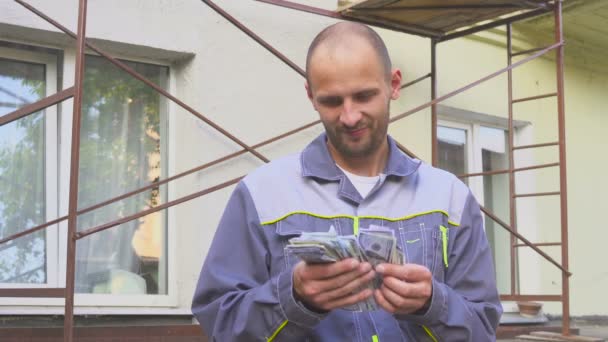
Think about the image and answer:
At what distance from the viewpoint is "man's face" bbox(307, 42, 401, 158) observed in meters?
2.25

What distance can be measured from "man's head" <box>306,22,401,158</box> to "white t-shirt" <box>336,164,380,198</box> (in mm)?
56

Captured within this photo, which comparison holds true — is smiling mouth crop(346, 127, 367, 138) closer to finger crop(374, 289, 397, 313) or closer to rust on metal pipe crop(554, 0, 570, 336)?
finger crop(374, 289, 397, 313)

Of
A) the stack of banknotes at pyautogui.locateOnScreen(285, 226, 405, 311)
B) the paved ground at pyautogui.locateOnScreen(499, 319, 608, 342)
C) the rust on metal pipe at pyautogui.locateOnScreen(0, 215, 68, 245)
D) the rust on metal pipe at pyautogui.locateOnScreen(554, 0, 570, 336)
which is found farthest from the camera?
the paved ground at pyautogui.locateOnScreen(499, 319, 608, 342)

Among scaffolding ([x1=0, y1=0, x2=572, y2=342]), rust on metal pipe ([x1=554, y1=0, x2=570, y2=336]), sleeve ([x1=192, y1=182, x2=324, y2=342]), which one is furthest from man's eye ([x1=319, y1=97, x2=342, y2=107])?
rust on metal pipe ([x1=554, y1=0, x2=570, y2=336])

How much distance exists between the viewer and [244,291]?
214 cm

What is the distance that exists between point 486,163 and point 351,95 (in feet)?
18.6

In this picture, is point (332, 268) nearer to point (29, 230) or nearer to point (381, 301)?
point (381, 301)

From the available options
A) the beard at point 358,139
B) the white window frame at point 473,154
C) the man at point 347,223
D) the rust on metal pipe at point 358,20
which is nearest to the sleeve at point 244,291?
the man at point 347,223

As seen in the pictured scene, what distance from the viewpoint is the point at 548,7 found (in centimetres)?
600

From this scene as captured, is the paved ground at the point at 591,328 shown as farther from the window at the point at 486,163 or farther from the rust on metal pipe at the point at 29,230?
the rust on metal pipe at the point at 29,230

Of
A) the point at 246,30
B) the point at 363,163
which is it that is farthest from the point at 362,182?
the point at 246,30

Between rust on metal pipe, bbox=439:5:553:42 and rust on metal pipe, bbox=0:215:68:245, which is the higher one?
rust on metal pipe, bbox=439:5:553:42

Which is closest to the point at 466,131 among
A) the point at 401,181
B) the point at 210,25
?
the point at 210,25

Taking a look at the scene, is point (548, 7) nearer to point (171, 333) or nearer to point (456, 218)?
point (171, 333)
